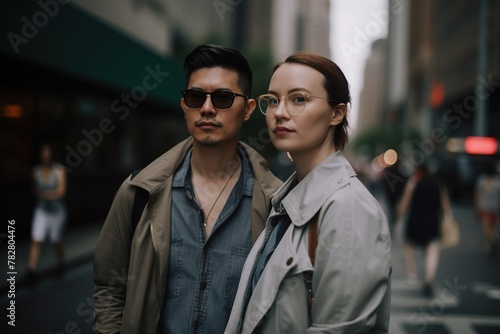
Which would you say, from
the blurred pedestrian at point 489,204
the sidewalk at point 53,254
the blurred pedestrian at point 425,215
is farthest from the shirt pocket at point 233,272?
the blurred pedestrian at point 489,204

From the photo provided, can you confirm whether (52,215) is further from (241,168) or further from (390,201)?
(390,201)

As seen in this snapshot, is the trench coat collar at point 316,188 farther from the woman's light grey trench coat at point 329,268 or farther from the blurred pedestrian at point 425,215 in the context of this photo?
the blurred pedestrian at point 425,215

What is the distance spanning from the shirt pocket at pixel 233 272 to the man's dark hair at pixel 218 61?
70cm

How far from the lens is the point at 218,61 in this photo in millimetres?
2369

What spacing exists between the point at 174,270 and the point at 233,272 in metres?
0.25

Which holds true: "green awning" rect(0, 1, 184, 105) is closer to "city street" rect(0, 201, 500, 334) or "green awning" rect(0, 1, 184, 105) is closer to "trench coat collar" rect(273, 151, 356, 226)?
"city street" rect(0, 201, 500, 334)

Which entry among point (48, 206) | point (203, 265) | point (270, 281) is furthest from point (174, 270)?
point (48, 206)

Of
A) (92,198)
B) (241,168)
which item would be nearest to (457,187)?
(92,198)

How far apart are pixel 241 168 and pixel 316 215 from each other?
80 cm

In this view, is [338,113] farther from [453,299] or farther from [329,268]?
[453,299]

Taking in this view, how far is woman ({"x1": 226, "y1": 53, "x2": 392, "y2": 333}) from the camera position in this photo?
5.35 ft

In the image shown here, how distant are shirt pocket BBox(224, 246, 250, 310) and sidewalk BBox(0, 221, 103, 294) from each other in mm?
6480

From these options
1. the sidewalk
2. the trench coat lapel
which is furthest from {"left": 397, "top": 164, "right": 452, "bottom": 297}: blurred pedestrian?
the trench coat lapel

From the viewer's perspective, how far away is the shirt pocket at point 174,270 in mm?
2268
